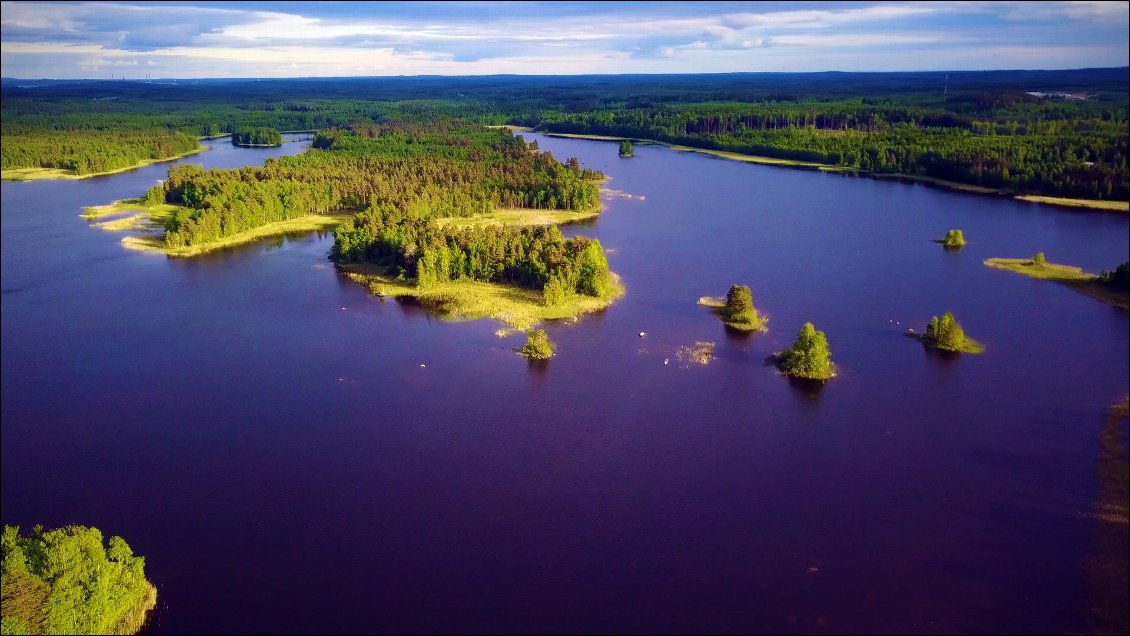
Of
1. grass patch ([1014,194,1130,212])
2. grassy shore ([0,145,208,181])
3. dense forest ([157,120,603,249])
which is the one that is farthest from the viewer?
grassy shore ([0,145,208,181])

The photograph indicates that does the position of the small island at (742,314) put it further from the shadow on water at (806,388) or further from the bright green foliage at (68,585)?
the bright green foliage at (68,585)

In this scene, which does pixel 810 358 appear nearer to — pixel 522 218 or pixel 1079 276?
pixel 1079 276

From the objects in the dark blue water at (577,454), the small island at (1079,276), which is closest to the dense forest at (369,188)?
the dark blue water at (577,454)

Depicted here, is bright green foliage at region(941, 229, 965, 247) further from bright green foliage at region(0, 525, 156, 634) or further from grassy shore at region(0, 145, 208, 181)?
grassy shore at region(0, 145, 208, 181)

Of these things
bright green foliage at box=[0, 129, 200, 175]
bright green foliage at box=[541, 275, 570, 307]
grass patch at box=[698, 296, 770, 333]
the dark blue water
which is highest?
bright green foliage at box=[0, 129, 200, 175]

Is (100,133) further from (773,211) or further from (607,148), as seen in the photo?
(773,211)

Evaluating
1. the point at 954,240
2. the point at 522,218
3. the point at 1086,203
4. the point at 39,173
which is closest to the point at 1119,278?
the point at 954,240

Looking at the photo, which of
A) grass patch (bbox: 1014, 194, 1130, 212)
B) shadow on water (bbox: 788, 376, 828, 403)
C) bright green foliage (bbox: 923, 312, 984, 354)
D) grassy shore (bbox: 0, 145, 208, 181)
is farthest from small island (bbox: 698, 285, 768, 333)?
grassy shore (bbox: 0, 145, 208, 181)
